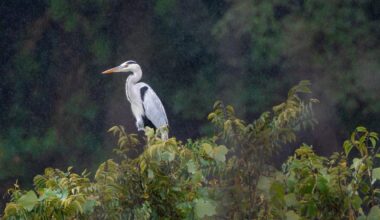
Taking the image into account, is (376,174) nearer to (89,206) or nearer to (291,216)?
(291,216)

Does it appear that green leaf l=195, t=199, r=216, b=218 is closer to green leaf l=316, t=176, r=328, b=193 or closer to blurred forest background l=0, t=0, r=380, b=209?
green leaf l=316, t=176, r=328, b=193

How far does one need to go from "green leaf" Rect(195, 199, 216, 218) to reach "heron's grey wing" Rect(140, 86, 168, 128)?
4.18 metres

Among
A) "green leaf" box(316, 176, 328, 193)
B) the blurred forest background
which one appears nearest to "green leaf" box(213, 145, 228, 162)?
"green leaf" box(316, 176, 328, 193)

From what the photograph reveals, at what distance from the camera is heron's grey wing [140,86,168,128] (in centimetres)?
626

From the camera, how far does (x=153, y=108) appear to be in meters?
6.27

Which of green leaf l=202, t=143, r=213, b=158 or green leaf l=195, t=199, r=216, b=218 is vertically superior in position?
green leaf l=202, t=143, r=213, b=158

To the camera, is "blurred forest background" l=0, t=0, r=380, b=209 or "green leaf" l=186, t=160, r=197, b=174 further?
"blurred forest background" l=0, t=0, r=380, b=209

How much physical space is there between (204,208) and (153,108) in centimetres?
423

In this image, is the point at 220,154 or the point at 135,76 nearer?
the point at 220,154

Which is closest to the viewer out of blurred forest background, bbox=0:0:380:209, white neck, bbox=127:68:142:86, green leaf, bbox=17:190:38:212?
green leaf, bbox=17:190:38:212

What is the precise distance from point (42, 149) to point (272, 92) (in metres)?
2.13

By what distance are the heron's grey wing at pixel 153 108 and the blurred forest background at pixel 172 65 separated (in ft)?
5.46

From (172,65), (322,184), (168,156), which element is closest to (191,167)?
(168,156)

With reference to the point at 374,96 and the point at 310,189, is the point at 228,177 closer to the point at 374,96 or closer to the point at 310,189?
the point at 310,189
